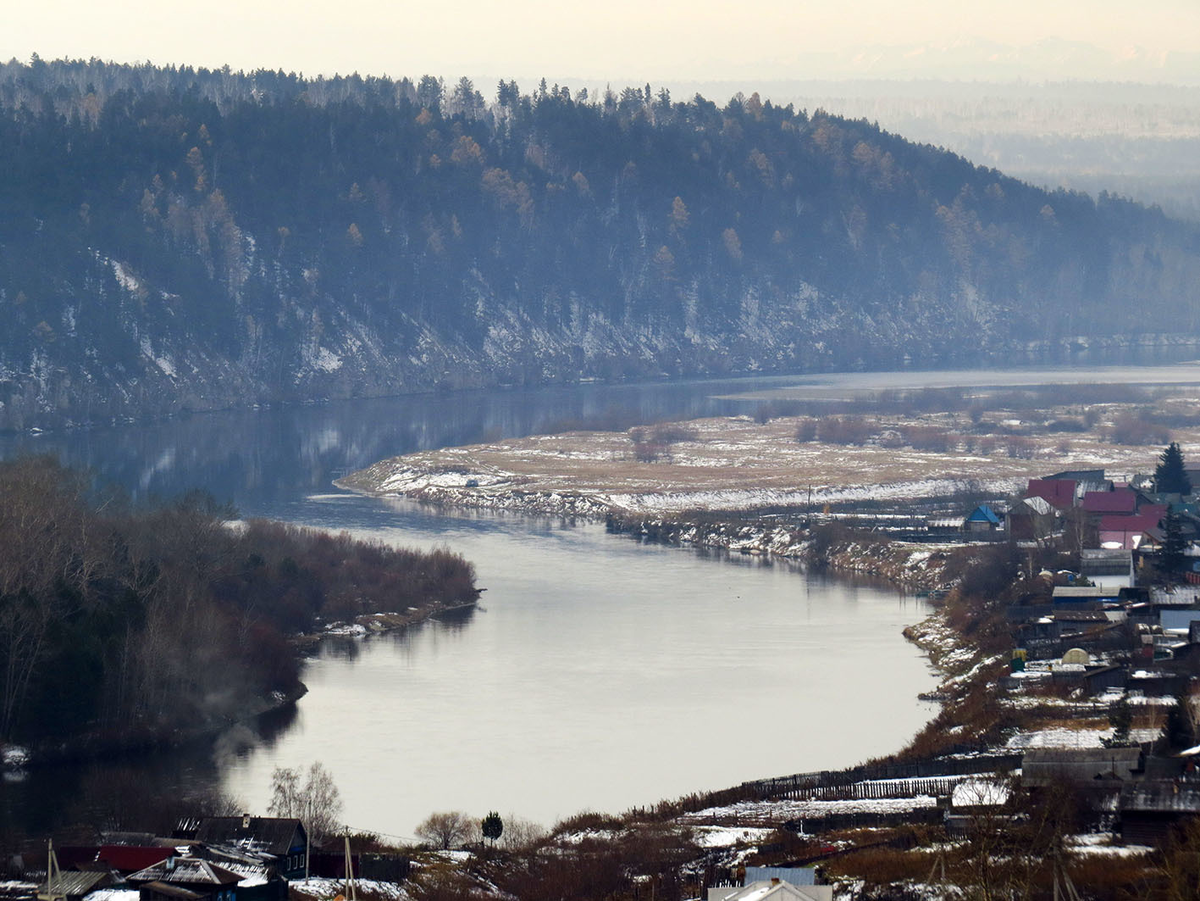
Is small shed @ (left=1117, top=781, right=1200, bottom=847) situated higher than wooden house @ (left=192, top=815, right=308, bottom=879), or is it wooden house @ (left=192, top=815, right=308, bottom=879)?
small shed @ (left=1117, top=781, right=1200, bottom=847)

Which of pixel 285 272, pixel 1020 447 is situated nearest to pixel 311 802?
pixel 1020 447

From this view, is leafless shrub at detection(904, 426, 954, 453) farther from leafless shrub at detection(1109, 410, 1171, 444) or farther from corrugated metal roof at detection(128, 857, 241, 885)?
corrugated metal roof at detection(128, 857, 241, 885)

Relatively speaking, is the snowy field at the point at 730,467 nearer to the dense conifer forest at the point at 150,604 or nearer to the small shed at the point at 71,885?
the dense conifer forest at the point at 150,604

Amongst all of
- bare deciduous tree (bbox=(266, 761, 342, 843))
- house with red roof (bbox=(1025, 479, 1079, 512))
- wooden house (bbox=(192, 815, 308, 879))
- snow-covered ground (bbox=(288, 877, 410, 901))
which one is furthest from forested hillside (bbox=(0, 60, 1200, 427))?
snow-covered ground (bbox=(288, 877, 410, 901))

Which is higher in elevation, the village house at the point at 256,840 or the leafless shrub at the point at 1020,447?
the leafless shrub at the point at 1020,447

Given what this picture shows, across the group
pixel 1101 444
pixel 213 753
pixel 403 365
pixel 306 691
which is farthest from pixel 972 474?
pixel 403 365

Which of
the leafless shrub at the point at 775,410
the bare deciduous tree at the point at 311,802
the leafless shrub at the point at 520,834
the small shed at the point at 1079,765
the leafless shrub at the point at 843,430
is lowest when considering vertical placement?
the leafless shrub at the point at 520,834

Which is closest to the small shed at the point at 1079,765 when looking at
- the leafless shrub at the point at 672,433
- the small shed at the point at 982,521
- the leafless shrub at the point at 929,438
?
the small shed at the point at 982,521
